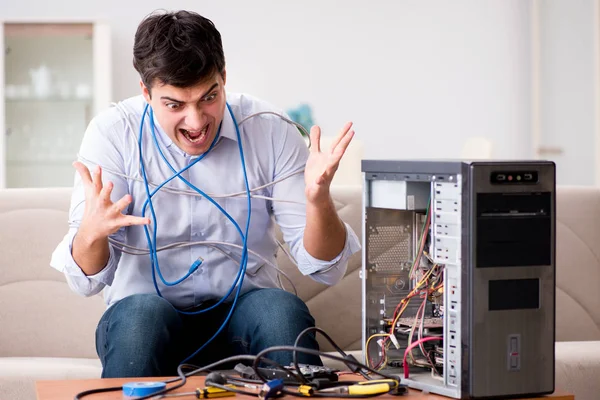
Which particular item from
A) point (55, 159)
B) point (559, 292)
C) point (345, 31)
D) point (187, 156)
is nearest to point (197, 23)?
point (187, 156)

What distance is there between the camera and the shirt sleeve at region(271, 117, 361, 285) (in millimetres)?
1642

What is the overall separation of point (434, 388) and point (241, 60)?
3969 millimetres

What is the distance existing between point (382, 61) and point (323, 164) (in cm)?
382

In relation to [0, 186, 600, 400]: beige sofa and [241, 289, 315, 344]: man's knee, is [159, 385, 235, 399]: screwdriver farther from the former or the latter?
[0, 186, 600, 400]: beige sofa

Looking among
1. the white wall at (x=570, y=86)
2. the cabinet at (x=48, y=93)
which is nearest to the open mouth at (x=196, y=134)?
the cabinet at (x=48, y=93)

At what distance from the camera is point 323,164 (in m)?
1.40

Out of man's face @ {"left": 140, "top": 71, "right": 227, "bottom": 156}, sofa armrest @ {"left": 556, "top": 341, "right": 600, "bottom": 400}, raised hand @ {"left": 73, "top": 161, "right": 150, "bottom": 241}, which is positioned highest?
man's face @ {"left": 140, "top": 71, "right": 227, "bottom": 156}

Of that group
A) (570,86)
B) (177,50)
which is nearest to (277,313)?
(177,50)

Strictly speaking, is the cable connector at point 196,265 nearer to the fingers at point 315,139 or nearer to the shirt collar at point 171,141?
the shirt collar at point 171,141

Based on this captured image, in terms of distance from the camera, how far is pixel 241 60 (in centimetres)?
496

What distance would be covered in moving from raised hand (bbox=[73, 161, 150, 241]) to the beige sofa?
59 cm

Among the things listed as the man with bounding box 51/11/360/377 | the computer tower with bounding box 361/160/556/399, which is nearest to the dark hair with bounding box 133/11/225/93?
the man with bounding box 51/11/360/377

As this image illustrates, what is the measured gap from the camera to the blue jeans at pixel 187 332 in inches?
56.3

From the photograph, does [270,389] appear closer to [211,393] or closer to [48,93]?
[211,393]
